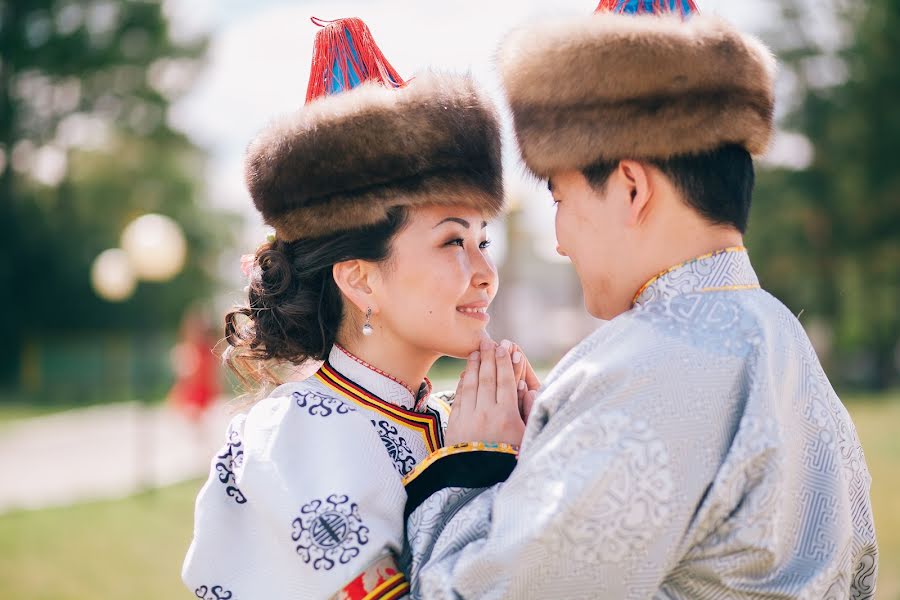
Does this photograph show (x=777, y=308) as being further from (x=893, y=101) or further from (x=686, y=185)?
(x=893, y=101)

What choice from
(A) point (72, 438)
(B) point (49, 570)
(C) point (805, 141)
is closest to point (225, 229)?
(A) point (72, 438)

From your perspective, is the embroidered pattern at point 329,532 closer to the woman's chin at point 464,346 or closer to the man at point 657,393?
the man at point 657,393

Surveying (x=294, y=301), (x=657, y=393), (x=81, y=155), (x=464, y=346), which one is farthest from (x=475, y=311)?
Result: (x=81, y=155)

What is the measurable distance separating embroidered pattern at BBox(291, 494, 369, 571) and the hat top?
4.35 feet

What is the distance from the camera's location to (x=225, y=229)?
2975 cm

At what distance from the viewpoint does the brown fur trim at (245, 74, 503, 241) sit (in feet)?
7.89

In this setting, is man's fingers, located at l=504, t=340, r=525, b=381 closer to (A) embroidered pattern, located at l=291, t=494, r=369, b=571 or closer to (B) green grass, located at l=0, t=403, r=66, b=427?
(A) embroidered pattern, located at l=291, t=494, r=369, b=571

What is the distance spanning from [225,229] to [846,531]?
29.2 metres

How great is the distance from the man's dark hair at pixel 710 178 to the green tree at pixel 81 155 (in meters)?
25.8

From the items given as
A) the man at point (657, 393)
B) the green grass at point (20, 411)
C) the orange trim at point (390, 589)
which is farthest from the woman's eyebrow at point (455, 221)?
the green grass at point (20, 411)

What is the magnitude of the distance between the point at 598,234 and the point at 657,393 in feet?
1.42

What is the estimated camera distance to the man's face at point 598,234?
199 centimetres

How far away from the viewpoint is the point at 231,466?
2.42 metres

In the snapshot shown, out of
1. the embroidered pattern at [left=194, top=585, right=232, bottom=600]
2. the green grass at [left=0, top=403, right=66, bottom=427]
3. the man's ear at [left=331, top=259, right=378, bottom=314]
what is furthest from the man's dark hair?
the green grass at [left=0, top=403, right=66, bottom=427]
